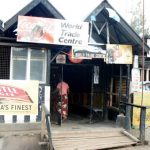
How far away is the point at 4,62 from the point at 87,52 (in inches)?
109

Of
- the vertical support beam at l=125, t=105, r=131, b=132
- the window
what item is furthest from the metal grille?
the vertical support beam at l=125, t=105, r=131, b=132

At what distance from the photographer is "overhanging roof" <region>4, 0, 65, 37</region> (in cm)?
1162

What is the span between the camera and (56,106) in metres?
14.1

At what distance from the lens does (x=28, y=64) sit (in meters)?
12.4

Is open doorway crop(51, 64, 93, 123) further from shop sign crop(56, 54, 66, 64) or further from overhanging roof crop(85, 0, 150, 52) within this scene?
overhanging roof crop(85, 0, 150, 52)

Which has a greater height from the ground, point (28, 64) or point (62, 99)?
point (28, 64)

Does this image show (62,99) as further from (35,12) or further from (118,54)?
(35,12)

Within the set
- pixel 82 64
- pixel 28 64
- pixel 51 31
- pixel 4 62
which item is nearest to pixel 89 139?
pixel 28 64

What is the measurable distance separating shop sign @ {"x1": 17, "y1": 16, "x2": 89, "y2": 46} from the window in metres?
0.72

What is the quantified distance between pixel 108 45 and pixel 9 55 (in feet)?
11.3

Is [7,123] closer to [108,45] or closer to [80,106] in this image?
[108,45]

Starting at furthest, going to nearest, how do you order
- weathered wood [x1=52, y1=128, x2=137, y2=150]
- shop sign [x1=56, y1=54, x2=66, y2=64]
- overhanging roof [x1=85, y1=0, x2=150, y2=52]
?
shop sign [x1=56, y1=54, x2=66, y2=64] → overhanging roof [x1=85, y1=0, x2=150, y2=52] → weathered wood [x1=52, y1=128, x2=137, y2=150]

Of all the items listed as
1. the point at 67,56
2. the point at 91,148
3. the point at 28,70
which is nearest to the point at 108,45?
the point at 67,56

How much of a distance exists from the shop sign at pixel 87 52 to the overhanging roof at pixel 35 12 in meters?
1.28
